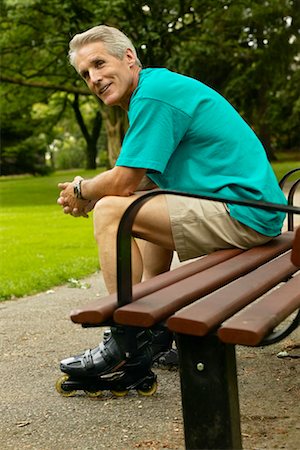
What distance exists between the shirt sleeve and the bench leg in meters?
0.95

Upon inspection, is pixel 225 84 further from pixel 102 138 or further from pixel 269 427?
pixel 102 138

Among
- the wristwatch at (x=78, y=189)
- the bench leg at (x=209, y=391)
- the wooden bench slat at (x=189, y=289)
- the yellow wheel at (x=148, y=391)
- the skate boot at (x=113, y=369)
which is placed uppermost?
the wristwatch at (x=78, y=189)

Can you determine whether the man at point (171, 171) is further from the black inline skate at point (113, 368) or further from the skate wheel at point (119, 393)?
the skate wheel at point (119, 393)

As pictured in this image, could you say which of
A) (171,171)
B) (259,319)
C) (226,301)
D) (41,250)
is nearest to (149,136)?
(171,171)

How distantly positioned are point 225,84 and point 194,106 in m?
25.3

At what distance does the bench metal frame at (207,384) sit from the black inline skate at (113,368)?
0.87 metres

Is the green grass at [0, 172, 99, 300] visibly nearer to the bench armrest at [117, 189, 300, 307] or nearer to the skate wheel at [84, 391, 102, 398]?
the skate wheel at [84, 391, 102, 398]

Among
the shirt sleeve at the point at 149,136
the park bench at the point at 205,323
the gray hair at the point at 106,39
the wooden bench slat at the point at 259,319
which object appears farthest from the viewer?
the gray hair at the point at 106,39

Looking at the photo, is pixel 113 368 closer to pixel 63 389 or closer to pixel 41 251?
pixel 63 389

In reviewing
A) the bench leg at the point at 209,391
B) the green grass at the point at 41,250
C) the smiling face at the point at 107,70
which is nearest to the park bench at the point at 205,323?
the bench leg at the point at 209,391

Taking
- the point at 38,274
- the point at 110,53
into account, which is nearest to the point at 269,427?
the point at 110,53

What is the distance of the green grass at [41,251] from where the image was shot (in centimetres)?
662

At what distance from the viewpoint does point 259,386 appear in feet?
11.5

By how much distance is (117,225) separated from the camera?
3154mm
